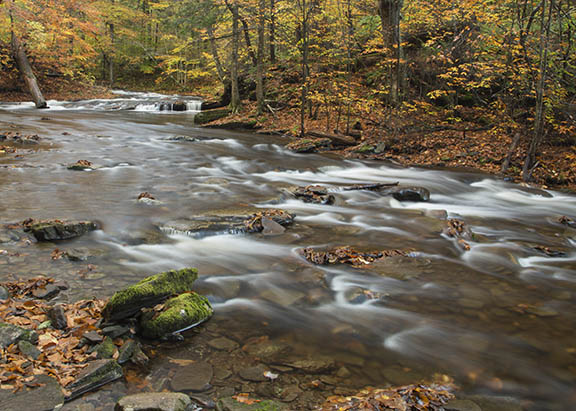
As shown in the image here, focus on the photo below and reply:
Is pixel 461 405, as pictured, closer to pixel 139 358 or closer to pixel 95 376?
pixel 139 358

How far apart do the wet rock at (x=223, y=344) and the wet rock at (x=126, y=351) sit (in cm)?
59

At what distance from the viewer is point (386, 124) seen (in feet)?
46.5

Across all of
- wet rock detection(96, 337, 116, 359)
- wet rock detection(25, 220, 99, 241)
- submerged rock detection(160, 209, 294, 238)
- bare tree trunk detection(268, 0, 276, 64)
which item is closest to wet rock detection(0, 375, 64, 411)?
wet rock detection(96, 337, 116, 359)

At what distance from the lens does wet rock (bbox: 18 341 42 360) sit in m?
2.79

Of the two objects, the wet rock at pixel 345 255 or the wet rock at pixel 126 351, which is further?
the wet rock at pixel 345 255

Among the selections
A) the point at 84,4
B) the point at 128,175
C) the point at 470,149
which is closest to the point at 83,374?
the point at 128,175

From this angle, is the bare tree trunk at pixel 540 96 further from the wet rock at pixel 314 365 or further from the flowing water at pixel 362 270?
the wet rock at pixel 314 365

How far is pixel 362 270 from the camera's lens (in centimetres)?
501

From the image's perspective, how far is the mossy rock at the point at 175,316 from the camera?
3.39 metres

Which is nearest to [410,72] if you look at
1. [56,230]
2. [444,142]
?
[444,142]

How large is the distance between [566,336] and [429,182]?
6.98 meters

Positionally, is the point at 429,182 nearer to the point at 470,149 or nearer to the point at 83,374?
A: the point at 470,149

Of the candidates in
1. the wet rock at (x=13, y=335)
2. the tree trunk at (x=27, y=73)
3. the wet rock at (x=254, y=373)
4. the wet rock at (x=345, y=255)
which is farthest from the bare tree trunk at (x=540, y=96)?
the tree trunk at (x=27, y=73)

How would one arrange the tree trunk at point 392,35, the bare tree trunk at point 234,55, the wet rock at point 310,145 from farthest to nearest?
the bare tree trunk at point 234,55 → the wet rock at point 310,145 → the tree trunk at point 392,35
